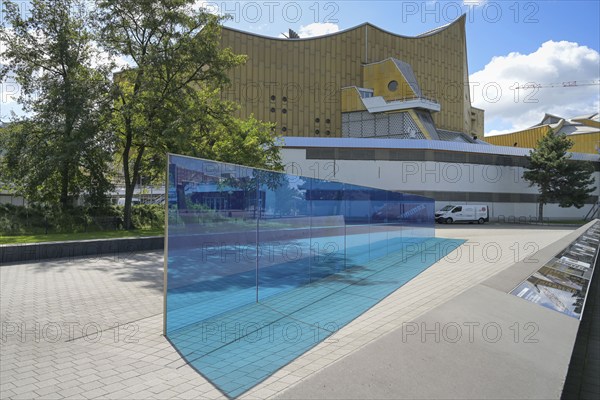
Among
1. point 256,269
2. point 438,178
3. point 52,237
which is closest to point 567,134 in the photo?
point 438,178

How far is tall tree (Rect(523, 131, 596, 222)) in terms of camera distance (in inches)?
1860

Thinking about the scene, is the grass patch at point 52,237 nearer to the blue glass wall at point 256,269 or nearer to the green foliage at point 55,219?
the green foliage at point 55,219

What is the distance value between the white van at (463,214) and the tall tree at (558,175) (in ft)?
29.0

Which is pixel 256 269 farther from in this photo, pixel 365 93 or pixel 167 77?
pixel 365 93

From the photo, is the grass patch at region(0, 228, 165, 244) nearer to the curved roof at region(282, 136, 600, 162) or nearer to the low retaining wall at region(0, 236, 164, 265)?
the low retaining wall at region(0, 236, 164, 265)

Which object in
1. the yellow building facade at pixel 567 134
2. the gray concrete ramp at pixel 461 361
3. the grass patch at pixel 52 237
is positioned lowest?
the grass patch at pixel 52 237

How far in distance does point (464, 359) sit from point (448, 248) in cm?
1590

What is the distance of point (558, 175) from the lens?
47656mm

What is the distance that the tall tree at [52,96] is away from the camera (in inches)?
764

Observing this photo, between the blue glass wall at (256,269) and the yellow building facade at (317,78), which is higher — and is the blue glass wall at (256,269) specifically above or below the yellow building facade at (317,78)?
below

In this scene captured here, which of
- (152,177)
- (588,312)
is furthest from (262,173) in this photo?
(152,177)

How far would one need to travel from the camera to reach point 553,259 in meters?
7.46

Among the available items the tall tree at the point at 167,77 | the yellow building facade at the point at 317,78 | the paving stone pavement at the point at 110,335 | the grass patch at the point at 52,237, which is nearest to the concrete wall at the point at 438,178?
the yellow building facade at the point at 317,78

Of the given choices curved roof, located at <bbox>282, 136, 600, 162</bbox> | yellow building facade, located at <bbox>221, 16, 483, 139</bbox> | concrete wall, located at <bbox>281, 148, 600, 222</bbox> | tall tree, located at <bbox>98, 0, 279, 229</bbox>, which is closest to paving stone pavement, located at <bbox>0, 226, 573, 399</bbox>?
tall tree, located at <bbox>98, 0, 279, 229</bbox>
